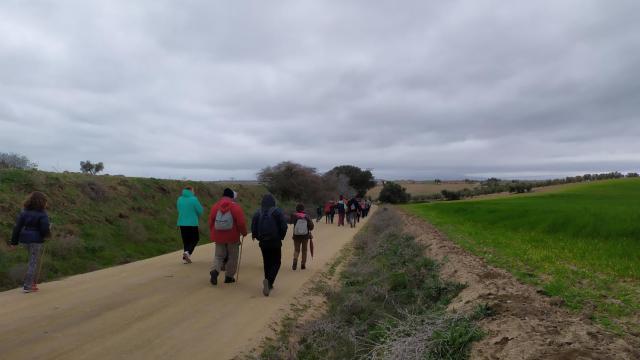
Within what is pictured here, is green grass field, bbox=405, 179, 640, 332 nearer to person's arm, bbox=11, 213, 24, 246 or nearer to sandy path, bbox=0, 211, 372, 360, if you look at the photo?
sandy path, bbox=0, 211, 372, 360

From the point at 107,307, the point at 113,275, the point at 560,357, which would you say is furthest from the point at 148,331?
the point at 560,357

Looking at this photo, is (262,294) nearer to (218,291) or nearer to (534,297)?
(218,291)

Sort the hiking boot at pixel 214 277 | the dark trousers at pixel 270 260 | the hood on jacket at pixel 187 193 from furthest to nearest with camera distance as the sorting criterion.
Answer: the hood on jacket at pixel 187 193 → the hiking boot at pixel 214 277 → the dark trousers at pixel 270 260

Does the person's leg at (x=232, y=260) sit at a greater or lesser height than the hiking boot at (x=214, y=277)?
greater

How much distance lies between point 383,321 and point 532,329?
2361 mm

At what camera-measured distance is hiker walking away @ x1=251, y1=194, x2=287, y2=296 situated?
8914 mm

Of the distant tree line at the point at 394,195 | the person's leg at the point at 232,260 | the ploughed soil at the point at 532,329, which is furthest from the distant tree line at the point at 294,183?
the ploughed soil at the point at 532,329

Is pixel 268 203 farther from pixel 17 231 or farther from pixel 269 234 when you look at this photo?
pixel 17 231

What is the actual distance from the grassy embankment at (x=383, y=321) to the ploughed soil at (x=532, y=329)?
247mm

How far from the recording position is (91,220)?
50.5ft

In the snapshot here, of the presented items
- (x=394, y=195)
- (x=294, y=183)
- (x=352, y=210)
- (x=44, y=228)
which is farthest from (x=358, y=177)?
(x=44, y=228)

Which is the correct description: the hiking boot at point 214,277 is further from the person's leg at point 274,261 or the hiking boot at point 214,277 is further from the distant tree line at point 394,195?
the distant tree line at point 394,195

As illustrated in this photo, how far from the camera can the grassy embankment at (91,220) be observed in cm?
1124

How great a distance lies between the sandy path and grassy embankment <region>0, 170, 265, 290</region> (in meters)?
1.47
